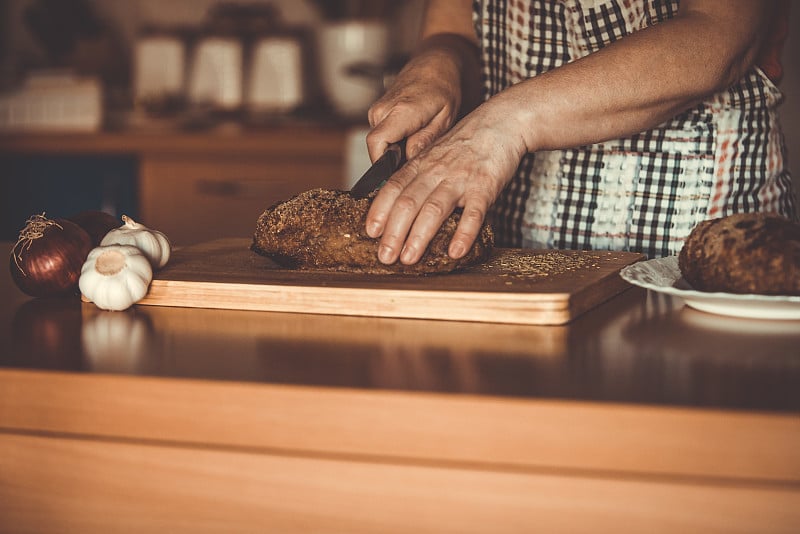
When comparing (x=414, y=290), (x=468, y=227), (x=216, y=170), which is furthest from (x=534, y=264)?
(x=216, y=170)

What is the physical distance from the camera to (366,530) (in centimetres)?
61

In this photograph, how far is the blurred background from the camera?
8.91 ft

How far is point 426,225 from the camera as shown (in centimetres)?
90

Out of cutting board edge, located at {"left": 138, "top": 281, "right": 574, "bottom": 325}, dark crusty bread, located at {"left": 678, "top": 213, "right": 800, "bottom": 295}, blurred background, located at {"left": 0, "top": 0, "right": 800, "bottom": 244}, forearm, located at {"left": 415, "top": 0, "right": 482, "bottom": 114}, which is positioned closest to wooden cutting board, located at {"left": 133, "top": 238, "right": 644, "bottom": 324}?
cutting board edge, located at {"left": 138, "top": 281, "right": 574, "bottom": 325}

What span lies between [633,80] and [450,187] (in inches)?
9.6

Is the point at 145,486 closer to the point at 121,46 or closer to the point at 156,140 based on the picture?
the point at 156,140

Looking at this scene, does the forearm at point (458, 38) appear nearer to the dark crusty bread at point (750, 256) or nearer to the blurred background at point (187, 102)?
the dark crusty bread at point (750, 256)

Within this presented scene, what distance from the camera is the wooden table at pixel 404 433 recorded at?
0.55 meters

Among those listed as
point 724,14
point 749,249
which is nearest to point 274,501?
point 749,249

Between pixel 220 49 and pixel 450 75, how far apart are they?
6.55 feet

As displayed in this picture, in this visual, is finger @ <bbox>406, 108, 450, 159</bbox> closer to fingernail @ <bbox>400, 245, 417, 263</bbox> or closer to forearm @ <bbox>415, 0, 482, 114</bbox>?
forearm @ <bbox>415, 0, 482, 114</bbox>

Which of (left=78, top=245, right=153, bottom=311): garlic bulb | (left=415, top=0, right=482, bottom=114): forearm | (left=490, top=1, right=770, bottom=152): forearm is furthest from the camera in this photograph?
(left=415, top=0, right=482, bottom=114): forearm

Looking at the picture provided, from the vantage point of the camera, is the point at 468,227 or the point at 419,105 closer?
the point at 468,227

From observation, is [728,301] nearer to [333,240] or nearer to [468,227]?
[468,227]
